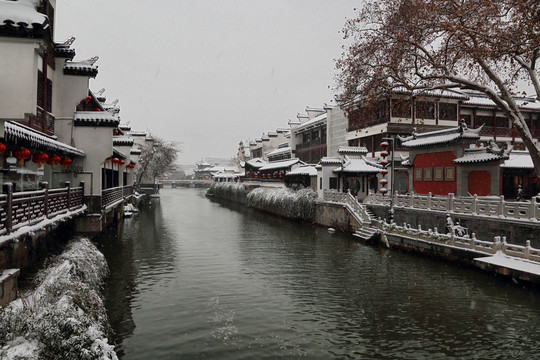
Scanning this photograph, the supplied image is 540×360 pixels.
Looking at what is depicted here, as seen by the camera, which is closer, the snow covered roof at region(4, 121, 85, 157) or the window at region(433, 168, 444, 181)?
the snow covered roof at region(4, 121, 85, 157)

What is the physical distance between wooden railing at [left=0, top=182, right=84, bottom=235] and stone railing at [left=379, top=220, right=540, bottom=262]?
1455 centimetres

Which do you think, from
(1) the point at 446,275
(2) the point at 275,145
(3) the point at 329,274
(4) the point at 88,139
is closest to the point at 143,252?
(4) the point at 88,139

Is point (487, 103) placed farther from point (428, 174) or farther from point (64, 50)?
point (64, 50)

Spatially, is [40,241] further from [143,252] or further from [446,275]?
[446,275]

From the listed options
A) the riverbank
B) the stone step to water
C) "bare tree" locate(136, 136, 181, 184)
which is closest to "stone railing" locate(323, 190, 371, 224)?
the riverbank

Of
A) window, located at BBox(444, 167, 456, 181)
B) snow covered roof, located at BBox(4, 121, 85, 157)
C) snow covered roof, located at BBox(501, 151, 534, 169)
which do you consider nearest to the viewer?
snow covered roof, located at BBox(4, 121, 85, 157)

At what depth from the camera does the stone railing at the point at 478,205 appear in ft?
49.1

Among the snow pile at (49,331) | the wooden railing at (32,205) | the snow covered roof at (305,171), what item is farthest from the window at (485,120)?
the snow pile at (49,331)

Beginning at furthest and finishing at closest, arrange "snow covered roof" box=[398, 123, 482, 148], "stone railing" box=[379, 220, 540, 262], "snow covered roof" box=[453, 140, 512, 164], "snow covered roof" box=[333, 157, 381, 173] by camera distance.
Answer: "snow covered roof" box=[333, 157, 381, 173] → "snow covered roof" box=[398, 123, 482, 148] → "snow covered roof" box=[453, 140, 512, 164] → "stone railing" box=[379, 220, 540, 262]

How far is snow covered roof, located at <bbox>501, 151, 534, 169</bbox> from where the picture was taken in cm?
2238

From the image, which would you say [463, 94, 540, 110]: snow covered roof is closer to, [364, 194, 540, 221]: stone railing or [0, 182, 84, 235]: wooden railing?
[364, 194, 540, 221]: stone railing

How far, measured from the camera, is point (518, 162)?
22.9 m

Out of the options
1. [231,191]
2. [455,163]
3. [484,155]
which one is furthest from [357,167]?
[231,191]

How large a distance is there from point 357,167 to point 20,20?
86.3 ft
